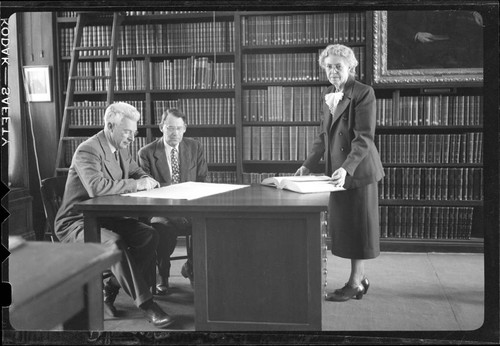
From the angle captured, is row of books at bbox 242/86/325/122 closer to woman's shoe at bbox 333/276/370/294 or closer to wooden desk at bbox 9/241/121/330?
woman's shoe at bbox 333/276/370/294

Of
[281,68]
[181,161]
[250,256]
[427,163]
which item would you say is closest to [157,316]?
[250,256]

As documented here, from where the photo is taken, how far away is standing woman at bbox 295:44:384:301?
2.16 meters

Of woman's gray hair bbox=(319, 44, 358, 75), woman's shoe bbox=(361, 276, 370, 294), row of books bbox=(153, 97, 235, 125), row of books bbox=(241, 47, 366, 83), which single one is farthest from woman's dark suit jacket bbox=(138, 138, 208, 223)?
woman's shoe bbox=(361, 276, 370, 294)

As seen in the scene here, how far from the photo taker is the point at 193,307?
195 cm

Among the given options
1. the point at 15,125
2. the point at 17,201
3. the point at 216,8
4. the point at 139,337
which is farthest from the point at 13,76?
the point at 139,337

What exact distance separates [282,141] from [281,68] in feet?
1.04

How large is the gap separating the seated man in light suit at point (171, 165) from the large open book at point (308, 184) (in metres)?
0.33

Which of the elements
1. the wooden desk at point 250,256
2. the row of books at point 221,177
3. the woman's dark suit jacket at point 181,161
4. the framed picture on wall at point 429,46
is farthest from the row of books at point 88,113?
the framed picture on wall at point 429,46

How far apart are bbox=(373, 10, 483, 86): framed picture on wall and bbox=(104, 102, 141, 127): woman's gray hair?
98cm

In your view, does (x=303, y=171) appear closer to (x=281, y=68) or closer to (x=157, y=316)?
(x=281, y=68)

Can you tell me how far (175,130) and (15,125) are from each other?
0.58m

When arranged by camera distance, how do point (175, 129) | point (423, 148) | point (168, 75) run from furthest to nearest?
point (423, 148) → point (168, 75) → point (175, 129)

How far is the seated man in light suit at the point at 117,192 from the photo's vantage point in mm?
1929

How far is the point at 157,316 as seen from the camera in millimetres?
1913
